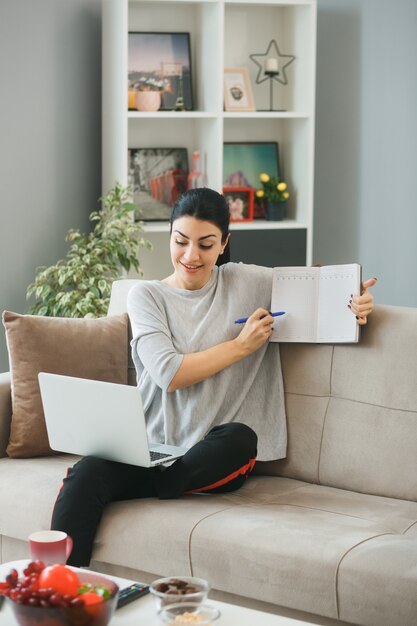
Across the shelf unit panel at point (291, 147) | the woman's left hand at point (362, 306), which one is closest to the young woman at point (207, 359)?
the woman's left hand at point (362, 306)

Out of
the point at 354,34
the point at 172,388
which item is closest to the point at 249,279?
the point at 172,388

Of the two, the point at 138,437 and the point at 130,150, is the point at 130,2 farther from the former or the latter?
the point at 138,437

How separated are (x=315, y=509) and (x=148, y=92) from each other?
2.62 m

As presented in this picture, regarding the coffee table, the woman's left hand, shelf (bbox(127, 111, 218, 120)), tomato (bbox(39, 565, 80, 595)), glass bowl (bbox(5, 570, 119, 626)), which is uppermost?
shelf (bbox(127, 111, 218, 120))

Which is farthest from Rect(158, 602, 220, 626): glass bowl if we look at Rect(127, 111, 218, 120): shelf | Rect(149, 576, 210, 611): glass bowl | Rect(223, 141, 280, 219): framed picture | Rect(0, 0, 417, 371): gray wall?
Rect(223, 141, 280, 219): framed picture

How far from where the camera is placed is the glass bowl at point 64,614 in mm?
1463

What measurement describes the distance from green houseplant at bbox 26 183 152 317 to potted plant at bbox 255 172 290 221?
703 mm

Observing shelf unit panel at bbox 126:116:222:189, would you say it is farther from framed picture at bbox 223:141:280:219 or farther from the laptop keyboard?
the laptop keyboard

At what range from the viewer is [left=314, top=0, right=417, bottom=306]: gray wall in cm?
433

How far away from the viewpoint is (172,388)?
101 inches

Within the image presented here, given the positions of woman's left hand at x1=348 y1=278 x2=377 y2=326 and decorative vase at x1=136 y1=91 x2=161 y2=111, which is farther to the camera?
decorative vase at x1=136 y1=91 x2=161 y2=111

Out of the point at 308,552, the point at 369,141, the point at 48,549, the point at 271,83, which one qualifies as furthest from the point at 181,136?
the point at 48,549

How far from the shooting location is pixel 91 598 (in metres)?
1.50

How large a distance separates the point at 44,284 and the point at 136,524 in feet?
6.87
